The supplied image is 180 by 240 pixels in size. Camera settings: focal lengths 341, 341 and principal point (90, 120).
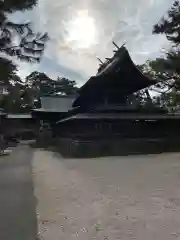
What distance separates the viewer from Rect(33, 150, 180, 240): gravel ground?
5504 millimetres

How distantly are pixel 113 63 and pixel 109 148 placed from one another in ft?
21.9

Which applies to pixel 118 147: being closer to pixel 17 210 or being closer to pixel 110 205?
pixel 110 205

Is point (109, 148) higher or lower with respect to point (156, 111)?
lower

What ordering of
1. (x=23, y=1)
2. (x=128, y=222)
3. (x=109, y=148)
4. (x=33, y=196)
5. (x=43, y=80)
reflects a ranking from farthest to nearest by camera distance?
(x=43, y=80), (x=109, y=148), (x=23, y=1), (x=33, y=196), (x=128, y=222)

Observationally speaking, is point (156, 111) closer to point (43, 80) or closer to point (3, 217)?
point (3, 217)

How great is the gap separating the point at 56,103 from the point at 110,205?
32.8 metres

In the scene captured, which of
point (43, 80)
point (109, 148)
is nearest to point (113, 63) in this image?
point (109, 148)

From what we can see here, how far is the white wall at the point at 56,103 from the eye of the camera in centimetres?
3865

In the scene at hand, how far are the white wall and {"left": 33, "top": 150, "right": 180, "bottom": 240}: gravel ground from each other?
26.2 meters

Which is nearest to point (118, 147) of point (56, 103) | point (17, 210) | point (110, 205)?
point (110, 205)

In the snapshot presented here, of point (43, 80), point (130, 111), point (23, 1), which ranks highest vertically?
point (43, 80)

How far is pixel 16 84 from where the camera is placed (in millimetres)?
13094

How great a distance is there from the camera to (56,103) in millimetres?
39844

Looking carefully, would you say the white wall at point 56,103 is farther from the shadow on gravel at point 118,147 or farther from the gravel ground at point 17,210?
the gravel ground at point 17,210
